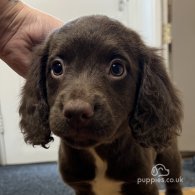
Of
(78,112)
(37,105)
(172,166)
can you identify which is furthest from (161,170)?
(78,112)

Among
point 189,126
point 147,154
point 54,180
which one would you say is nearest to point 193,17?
point 189,126

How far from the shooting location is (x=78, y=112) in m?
0.88

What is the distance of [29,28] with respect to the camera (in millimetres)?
1471

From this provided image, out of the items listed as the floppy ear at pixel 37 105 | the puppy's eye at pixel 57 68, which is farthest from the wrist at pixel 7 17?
the puppy's eye at pixel 57 68

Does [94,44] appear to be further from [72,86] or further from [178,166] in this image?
[178,166]

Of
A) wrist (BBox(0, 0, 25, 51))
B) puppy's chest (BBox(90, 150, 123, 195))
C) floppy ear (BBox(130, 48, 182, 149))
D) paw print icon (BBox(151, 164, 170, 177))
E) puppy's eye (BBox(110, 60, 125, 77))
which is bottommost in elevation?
paw print icon (BBox(151, 164, 170, 177))

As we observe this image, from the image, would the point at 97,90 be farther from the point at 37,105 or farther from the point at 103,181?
the point at 103,181

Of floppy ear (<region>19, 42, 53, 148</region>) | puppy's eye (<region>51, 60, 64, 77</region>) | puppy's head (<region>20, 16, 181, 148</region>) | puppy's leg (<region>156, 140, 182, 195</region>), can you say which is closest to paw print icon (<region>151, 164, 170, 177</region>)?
puppy's leg (<region>156, 140, 182, 195</region>)

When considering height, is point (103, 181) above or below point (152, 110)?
below

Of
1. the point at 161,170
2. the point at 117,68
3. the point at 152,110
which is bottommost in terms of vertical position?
the point at 161,170

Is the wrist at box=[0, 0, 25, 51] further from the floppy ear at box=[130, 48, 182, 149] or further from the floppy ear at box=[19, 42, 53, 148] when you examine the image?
the floppy ear at box=[130, 48, 182, 149]

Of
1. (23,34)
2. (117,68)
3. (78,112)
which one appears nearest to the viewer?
(78,112)

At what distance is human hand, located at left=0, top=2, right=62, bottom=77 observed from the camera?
1443 mm

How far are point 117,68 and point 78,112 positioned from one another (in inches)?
8.5
